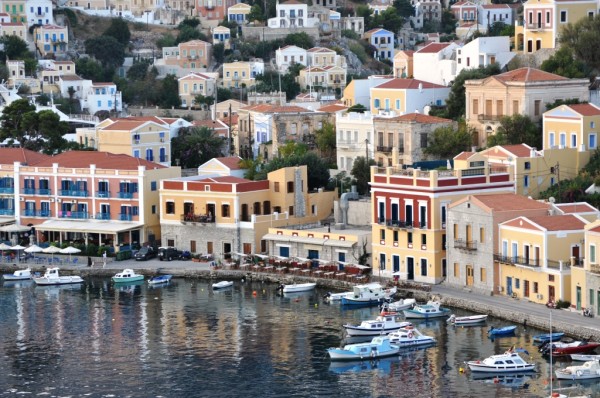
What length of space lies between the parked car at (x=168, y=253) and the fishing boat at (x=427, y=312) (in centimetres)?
1584

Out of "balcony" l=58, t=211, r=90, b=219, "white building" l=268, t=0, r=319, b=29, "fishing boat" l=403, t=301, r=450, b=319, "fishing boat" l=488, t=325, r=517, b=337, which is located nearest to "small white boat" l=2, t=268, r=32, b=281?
"balcony" l=58, t=211, r=90, b=219

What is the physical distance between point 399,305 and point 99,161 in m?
21.4

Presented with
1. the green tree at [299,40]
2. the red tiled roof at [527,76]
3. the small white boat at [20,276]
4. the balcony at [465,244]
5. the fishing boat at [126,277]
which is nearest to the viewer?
the balcony at [465,244]

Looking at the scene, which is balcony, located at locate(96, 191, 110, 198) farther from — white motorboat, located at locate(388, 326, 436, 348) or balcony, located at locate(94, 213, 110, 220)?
white motorboat, located at locate(388, 326, 436, 348)

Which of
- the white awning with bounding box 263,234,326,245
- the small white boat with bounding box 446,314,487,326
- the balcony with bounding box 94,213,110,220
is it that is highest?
the balcony with bounding box 94,213,110,220

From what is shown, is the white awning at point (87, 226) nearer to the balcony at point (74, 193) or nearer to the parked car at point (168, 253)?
the balcony at point (74, 193)

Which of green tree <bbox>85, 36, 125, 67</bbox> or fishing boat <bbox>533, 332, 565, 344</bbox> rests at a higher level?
green tree <bbox>85, 36, 125, 67</bbox>

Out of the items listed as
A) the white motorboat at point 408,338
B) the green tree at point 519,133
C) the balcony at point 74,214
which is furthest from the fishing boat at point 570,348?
the balcony at point 74,214

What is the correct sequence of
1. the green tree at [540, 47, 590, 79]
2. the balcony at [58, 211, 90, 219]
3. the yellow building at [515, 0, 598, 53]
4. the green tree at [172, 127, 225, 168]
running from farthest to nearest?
the green tree at [172, 127, 225, 168], the yellow building at [515, 0, 598, 53], the green tree at [540, 47, 590, 79], the balcony at [58, 211, 90, 219]

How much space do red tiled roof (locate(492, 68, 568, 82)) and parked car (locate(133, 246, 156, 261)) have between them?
1671 cm

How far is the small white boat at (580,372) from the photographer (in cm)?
5216

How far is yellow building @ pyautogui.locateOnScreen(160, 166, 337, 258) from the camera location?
246 ft

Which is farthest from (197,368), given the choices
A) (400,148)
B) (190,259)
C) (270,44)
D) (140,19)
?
(140,19)

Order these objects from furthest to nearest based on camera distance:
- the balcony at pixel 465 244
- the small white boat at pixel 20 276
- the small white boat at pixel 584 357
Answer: the small white boat at pixel 20 276
the balcony at pixel 465 244
the small white boat at pixel 584 357
